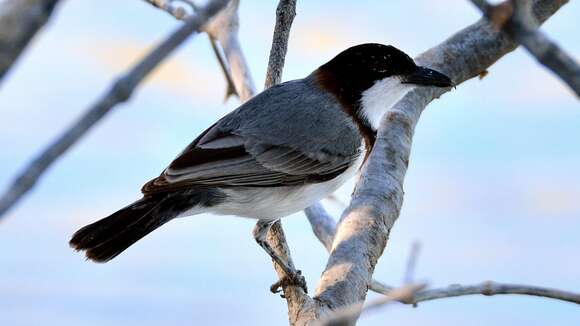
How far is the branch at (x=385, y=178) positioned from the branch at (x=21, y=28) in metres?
2.56

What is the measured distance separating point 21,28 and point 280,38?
3.36 meters

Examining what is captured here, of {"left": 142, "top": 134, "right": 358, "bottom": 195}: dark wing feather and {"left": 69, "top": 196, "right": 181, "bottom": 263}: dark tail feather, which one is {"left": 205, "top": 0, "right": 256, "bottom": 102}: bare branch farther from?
{"left": 69, "top": 196, "right": 181, "bottom": 263}: dark tail feather

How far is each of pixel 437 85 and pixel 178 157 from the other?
1.79 m

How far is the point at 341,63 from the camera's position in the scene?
4891 millimetres

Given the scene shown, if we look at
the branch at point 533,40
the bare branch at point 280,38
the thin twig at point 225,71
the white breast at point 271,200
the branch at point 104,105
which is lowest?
the branch at point 533,40

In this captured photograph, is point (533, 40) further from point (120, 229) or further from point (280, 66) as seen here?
point (280, 66)

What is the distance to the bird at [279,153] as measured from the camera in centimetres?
407

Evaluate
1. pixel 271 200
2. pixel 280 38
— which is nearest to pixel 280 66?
pixel 280 38

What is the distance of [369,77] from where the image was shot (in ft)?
15.9

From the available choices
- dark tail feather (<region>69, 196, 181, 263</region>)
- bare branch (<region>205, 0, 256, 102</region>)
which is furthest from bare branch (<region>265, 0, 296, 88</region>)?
dark tail feather (<region>69, 196, 181, 263</region>)

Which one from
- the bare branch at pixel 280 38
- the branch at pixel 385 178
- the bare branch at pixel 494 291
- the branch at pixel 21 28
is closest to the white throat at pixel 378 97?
the branch at pixel 385 178

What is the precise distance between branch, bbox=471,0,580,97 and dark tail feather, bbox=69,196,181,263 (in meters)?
2.87

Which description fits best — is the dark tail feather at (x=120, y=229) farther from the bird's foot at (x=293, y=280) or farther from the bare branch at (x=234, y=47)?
the bare branch at (x=234, y=47)

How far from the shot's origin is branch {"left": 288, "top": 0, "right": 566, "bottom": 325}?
3.93 metres
